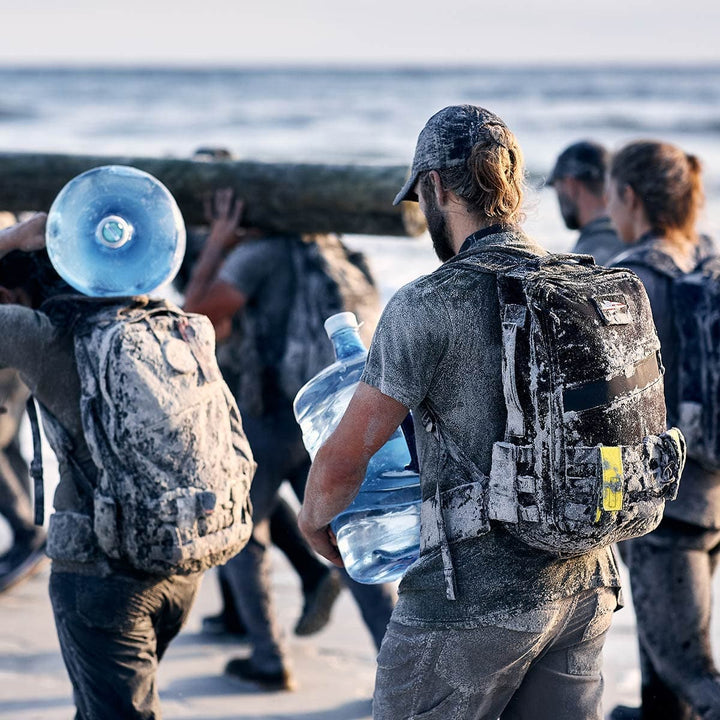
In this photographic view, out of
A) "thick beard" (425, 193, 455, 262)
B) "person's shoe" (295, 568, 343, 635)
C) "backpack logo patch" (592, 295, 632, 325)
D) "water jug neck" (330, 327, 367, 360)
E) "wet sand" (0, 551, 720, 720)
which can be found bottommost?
"wet sand" (0, 551, 720, 720)

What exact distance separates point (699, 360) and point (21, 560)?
360cm

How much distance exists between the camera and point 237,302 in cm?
474

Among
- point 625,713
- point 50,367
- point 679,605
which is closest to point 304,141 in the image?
point 625,713

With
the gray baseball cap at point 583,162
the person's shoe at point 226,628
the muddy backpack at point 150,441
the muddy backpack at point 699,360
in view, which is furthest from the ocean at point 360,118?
the person's shoe at point 226,628

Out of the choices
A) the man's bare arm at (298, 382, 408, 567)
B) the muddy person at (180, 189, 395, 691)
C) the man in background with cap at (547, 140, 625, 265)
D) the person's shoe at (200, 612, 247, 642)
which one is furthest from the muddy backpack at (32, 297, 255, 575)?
the man in background with cap at (547, 140, 625, 265)

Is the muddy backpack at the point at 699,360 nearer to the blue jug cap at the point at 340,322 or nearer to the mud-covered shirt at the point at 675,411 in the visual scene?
the mud-covered shirt at the point at 675,411

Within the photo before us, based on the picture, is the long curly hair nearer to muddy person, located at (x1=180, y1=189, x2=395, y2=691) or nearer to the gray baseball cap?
the gray baseball cap

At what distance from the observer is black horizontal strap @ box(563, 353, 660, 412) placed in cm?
228

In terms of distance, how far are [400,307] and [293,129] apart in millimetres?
36870

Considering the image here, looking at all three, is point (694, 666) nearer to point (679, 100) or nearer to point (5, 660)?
point (5, 660)

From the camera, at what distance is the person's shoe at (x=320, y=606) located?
477 centimetres

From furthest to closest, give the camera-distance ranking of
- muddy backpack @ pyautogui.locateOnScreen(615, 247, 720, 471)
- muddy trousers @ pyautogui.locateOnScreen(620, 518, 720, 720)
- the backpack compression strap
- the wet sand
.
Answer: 1. the wet sand
2. muddy trousers @ pyautogui.locateOnScreen(620, 518, 720, 720)
3. muddy backpack @ pyautogui.locateOnScreen(615, 247, 720, 471)
4. the backpack compression strap

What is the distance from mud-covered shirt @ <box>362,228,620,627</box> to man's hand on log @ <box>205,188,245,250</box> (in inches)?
104

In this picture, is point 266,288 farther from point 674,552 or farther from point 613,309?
point 613,309
